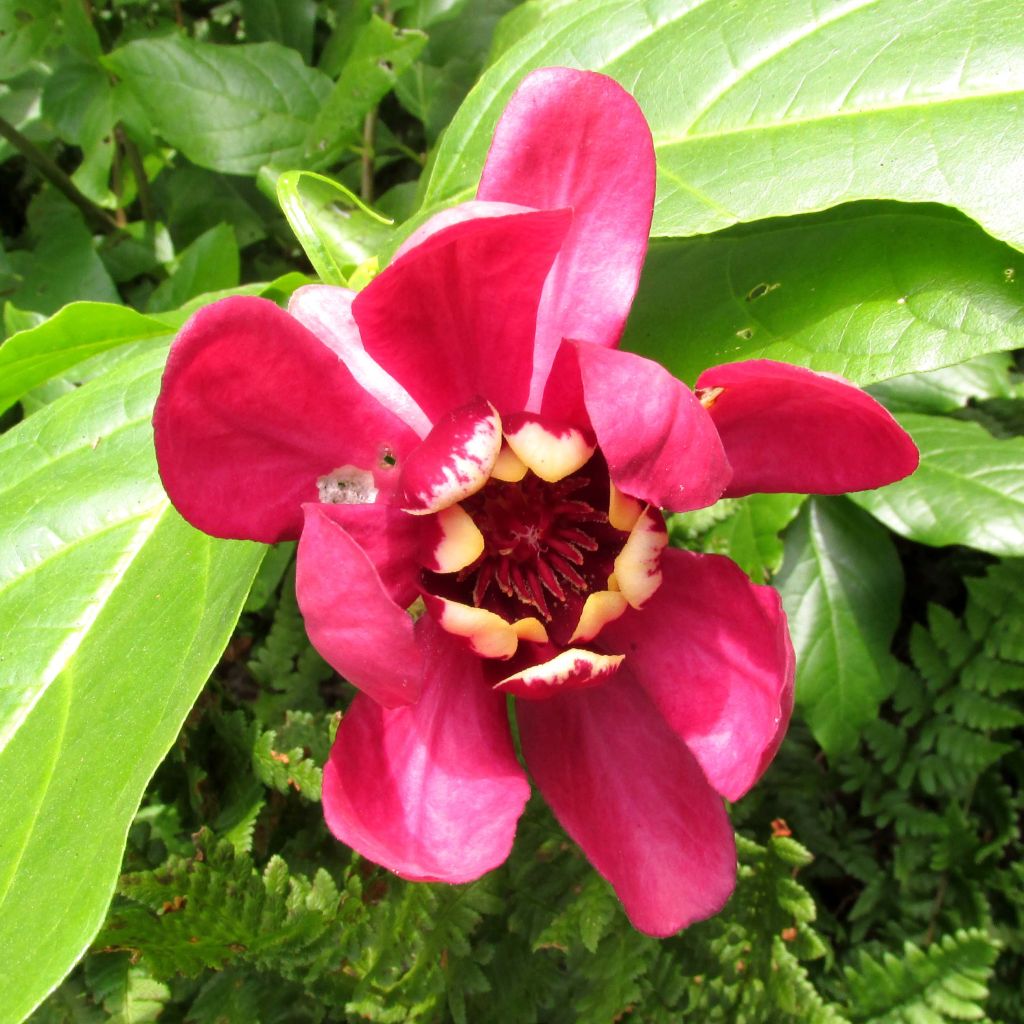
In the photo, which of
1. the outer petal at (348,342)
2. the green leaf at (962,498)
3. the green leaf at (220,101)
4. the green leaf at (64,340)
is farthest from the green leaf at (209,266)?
the green leaf at (962,498)

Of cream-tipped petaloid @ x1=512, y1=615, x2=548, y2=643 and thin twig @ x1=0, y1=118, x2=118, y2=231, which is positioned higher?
thin twig @ x1=0, y1=118, x2=118, y2=231

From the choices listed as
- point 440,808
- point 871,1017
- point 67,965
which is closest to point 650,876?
point 440,808

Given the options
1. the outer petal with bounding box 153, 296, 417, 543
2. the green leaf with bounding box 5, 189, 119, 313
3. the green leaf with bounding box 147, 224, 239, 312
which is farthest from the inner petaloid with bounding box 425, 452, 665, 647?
the green leaf with bounding box 5, 189, 119, 313

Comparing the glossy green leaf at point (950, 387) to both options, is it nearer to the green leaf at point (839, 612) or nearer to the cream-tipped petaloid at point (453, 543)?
the green leaf at point (839, 612)

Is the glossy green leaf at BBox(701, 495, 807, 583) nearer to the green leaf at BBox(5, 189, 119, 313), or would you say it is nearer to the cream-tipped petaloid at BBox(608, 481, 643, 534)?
the cream-tipped petaloid at BBox(608, 481, 643, 534)

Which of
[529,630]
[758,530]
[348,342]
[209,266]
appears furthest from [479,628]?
[209,266]
